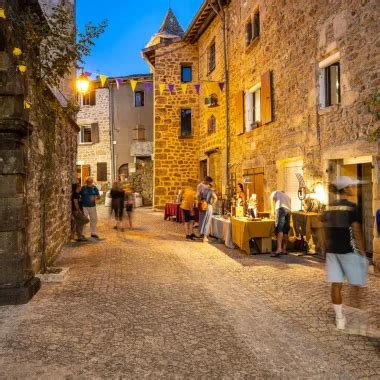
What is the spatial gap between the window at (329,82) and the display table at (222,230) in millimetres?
3403

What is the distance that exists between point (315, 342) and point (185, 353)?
121 centimetres

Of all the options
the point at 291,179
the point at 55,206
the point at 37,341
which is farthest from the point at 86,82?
the point at 37,341

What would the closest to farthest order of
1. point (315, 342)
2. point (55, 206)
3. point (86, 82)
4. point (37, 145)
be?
point (315, 342) < point (37, 145) < point (55, 206) < point (86, 82)

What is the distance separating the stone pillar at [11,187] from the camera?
5.19 m

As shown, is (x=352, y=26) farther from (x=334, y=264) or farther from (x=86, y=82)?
(x=86, y=82)

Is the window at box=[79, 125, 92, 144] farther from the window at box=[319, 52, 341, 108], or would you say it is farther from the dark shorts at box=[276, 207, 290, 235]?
the dark shorts at box=[276, 207, 290, 235]

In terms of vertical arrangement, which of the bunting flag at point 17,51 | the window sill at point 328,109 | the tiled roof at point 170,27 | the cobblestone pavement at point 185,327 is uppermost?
the tiled roof at point 170,27

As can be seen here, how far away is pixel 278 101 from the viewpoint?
428 inches

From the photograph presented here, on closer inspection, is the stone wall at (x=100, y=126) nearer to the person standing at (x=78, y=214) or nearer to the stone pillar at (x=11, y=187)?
the person standing at (x=78, y=214)

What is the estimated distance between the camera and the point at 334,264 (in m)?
4.37

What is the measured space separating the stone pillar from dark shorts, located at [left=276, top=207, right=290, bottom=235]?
5025 mm

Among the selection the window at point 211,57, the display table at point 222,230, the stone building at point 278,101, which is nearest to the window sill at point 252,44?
the stone building at point 278,101

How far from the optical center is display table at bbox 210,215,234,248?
9.80 metres

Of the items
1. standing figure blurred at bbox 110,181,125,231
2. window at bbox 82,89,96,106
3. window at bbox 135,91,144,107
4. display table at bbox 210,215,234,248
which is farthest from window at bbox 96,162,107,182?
display table at bbox 210,215,234,248
